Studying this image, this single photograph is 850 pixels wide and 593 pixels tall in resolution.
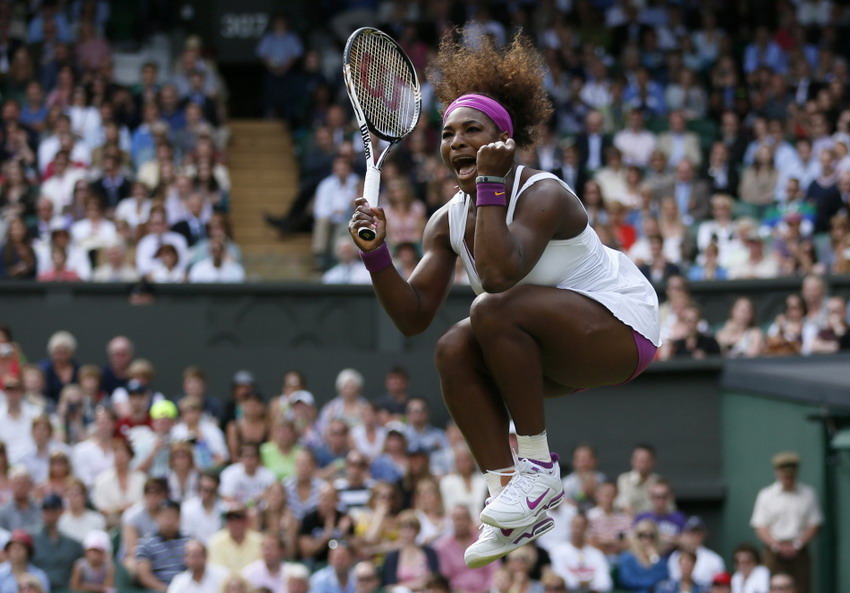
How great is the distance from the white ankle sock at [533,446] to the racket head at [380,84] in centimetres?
113

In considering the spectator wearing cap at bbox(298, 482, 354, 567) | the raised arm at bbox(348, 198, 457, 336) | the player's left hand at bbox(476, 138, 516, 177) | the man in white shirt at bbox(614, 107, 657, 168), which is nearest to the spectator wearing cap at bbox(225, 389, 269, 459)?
the spectator wearing cap at bbox(298, 482, 354, 567)

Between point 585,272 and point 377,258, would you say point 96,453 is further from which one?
point 585,272

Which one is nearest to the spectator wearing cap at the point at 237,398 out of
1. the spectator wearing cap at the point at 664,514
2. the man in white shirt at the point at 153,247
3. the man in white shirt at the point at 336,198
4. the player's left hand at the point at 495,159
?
the man in white shirt at the point at 153,247

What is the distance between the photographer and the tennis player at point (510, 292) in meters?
4.82

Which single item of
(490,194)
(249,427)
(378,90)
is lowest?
(249,427)

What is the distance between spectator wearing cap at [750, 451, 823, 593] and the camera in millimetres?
10141

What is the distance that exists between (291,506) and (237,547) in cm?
56

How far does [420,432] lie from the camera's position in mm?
11133

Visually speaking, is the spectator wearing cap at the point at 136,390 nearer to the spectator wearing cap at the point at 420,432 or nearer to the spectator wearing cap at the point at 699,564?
the spectator wearing cap at the point at 420,432

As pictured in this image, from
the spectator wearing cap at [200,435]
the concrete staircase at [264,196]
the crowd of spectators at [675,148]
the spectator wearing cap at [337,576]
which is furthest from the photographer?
the concrete staircase at [264,196]

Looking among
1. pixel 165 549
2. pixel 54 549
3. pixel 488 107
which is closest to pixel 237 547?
pixel 165 549

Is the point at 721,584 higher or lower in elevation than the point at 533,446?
lower

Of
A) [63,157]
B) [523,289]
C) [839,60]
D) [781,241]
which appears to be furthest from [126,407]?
[839,60]

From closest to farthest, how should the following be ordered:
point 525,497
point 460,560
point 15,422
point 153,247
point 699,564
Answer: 1. point 525,497
2. point 460,560
3. point 699,564
4. point 15,422
5. point 153,247
